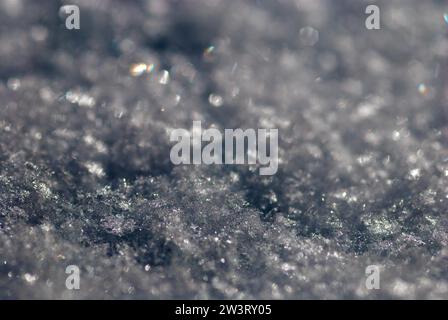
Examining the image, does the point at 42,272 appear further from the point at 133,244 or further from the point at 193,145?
the point at 193,145

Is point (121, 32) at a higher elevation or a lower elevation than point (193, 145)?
higher

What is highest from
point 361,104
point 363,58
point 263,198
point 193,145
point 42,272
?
point 363,58

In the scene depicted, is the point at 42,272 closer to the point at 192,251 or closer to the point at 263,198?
the point at 192,251

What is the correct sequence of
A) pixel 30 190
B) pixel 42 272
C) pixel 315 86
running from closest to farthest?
pixel 42 272 → pixel 30 190 → pixel 315 86


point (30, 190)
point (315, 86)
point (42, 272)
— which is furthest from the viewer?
point (315, 86)

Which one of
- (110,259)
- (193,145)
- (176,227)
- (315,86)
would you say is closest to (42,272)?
(110,259)

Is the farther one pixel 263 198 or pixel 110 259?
pixel 263 198
